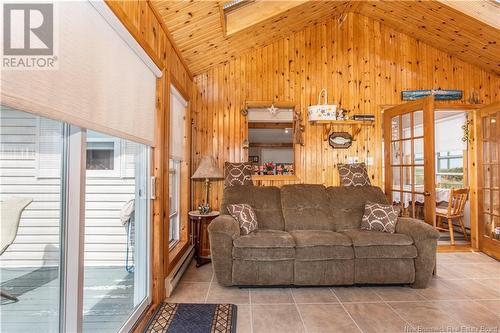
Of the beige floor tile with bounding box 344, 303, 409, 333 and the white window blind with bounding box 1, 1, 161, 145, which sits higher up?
the white window blind with bounding box 1, 1, 161, 145

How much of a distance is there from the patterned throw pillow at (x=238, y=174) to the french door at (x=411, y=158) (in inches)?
83.9

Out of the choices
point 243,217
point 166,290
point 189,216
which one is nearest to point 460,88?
point 243,217

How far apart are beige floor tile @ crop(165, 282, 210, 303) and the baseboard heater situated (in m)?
0.06

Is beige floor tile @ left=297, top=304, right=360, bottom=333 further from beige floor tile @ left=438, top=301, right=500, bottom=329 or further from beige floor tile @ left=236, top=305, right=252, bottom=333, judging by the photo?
beige floor tile @ left=438, top=301, right=500, bottom=329

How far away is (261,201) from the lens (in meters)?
3.54

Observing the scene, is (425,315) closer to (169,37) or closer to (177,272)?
(177,272)

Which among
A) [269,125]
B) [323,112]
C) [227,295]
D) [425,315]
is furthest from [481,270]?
[269,125]

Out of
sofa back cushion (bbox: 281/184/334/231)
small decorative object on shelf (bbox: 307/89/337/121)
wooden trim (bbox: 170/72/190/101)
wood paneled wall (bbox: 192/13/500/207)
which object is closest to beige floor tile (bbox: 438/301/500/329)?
sofa back cushion (bbox: 281/184/334/231)

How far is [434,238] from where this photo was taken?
282cm

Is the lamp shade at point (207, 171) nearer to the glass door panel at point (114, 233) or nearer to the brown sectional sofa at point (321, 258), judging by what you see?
the brown sectional sofa at point (321, 258)

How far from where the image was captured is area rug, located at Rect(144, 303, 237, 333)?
2.12m

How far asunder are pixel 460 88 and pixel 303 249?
3688 millimetres

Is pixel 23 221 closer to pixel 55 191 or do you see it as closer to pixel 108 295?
pixel 55 191

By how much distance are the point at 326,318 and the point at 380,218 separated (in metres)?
1.42
